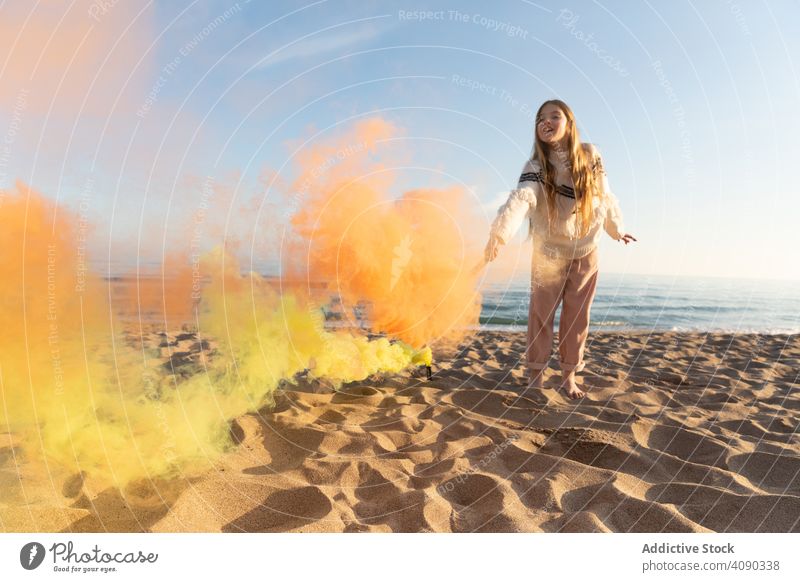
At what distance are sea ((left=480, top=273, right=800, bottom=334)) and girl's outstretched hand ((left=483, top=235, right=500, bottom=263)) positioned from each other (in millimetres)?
9768

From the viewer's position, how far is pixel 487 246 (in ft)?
14.8

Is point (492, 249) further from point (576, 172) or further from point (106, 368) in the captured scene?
point (106, 368)

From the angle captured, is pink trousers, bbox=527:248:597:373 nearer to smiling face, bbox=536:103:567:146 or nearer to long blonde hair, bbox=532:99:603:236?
long blonde hair, bbox=532:99:603:236

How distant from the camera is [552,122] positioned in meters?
5.11

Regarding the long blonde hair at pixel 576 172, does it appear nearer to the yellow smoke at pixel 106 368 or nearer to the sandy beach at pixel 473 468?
the sandy beach at pixel 473 468

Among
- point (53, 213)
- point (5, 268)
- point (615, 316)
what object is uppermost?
point (53, 213)

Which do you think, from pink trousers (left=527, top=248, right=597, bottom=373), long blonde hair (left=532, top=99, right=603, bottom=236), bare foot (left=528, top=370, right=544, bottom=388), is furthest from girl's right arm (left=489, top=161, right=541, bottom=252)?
bare foot (left=528, top=370, right=544, bottom=388)

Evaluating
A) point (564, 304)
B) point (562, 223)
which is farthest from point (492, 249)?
point (564, 304)

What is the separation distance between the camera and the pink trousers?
575cm

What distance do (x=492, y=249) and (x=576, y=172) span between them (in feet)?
4.78

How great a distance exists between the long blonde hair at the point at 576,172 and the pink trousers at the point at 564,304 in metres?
0.56
